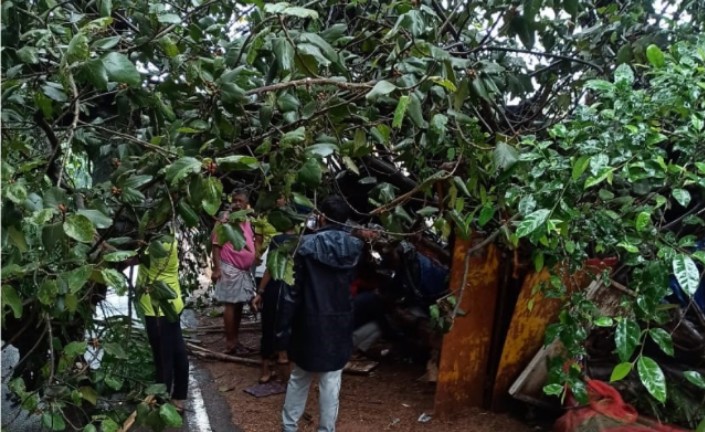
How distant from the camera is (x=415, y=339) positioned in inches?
237

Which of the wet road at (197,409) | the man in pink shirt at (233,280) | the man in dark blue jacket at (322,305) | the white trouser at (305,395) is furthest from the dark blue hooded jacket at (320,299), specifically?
the man in pink shirt at (233,280)

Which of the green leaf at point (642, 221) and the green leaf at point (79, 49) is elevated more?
the green leaf at point (79, 49)

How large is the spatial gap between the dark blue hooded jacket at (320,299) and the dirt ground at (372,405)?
Result: 91 centimetres

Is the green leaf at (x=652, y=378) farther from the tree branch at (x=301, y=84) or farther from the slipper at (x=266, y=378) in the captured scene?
the slipper at (x=266, y=378)

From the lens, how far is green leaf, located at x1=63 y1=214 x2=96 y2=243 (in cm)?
188

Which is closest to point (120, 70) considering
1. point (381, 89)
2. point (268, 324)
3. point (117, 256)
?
point (117, 256)

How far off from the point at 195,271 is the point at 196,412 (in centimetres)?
213

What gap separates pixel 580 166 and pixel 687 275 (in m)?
0.54

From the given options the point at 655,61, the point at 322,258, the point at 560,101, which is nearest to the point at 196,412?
the point at 322,258

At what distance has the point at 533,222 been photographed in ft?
8.07

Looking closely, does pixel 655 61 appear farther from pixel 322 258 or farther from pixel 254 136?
pixel 322 258

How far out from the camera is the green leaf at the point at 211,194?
6.88 feet

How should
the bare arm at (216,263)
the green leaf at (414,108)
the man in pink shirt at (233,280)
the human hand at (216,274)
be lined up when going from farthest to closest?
the man in pink shirt at (233,280) → the human hand at (216,274) → the bare arm at (216,263) → the green leaf at (414,108)

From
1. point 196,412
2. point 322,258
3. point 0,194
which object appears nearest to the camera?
point 0,194
